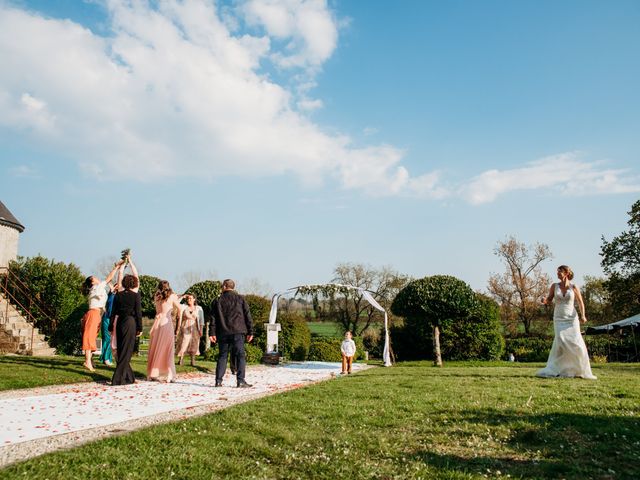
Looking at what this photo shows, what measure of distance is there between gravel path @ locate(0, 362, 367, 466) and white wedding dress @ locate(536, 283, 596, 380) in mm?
6571

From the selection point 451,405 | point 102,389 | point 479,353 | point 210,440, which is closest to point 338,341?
point 479,353

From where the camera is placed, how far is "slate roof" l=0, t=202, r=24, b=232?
88.3ft

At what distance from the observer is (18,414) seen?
5.85m

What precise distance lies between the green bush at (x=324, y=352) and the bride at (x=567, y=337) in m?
13.8

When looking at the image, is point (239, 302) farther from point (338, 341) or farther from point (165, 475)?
point (338, 341)

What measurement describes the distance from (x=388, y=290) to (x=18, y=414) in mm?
42315

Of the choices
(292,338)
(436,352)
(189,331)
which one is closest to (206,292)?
(292,338)

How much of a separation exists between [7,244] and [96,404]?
25.3 m

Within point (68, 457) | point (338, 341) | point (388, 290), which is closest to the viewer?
point (68, 457)

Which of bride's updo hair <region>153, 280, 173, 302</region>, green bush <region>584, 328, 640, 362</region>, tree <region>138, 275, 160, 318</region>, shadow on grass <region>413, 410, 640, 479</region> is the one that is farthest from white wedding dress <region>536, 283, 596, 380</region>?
tree <region>138, 275, 160, 318</region>

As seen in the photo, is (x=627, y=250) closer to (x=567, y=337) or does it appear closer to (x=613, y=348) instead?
(x=613, y=348)

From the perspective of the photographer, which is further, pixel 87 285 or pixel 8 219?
pixel 8 219

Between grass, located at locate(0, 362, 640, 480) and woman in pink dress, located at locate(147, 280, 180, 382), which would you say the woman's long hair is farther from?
grass, located at locate(0, 362, 640, 480)

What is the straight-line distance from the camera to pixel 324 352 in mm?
23781
